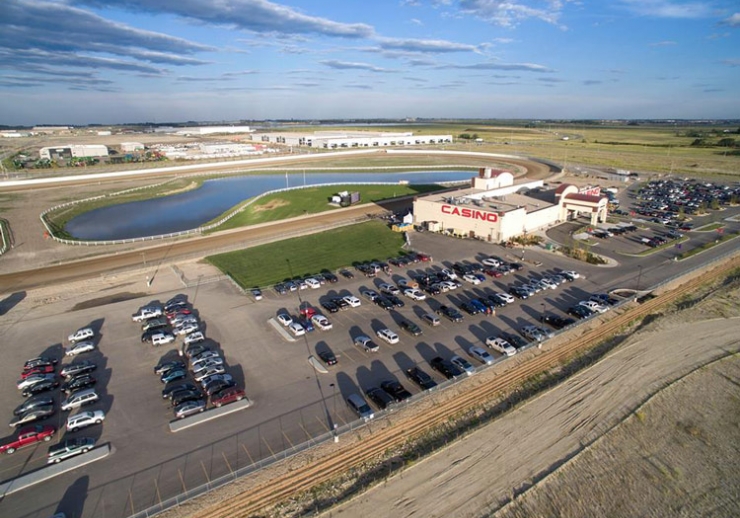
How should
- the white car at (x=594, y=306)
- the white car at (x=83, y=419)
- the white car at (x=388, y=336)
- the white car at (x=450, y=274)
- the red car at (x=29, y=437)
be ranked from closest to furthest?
A: the red car at (x=29, y=437) < the white car at (x=83, y=419) < the white car at (x=388, y=336) < the white car at (x=594, y=306) < the white car at (x=450, y=274)

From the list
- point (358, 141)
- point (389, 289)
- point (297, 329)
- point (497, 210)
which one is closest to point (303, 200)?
point (497, 210)

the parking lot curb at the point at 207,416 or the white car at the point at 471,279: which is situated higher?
the white car at the point at 471,279

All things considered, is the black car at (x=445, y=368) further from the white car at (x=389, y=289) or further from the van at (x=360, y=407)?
the white car at (x=389, y=289)

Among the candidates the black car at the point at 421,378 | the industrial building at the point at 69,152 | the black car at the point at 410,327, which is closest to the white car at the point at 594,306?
the black car at the point at 410,327

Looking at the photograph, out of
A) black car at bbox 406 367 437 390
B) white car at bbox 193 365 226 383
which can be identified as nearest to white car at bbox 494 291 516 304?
black car at bbox 406 367 437 390

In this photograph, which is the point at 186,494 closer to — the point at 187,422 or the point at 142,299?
the point at 187,422

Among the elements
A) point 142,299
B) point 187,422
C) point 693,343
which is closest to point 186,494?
point 187,422

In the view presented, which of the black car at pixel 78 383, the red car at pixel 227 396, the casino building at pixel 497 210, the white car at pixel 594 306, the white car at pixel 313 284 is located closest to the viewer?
the red car at pixel 227 396
